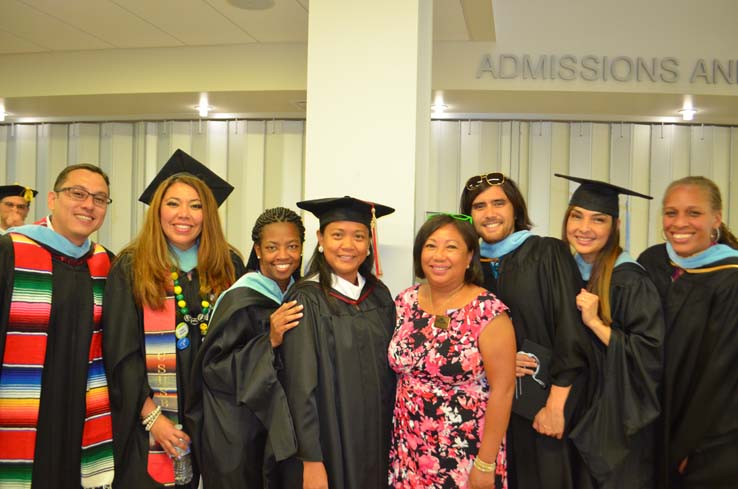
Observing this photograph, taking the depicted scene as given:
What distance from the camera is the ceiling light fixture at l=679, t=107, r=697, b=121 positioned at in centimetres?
549

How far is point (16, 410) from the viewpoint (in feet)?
7.91

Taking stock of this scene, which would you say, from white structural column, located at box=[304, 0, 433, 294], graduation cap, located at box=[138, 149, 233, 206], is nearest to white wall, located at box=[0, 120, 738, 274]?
white structural column, located at box=[304, 0, 433, 294]

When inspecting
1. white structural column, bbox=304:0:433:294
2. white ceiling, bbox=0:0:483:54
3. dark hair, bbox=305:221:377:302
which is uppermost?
white ceiling, bbox=0:0:483:54

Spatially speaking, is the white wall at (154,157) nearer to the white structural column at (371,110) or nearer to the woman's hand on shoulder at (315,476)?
the white structural column at (371,110)

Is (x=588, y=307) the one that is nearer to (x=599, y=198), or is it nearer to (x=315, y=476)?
(x=599, y=198)

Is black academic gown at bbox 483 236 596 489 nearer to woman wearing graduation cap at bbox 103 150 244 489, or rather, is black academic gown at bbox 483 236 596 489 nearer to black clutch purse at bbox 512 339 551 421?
black clutch purse at bbox 512 339 551 421

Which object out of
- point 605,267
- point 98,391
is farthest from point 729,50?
point 98,391

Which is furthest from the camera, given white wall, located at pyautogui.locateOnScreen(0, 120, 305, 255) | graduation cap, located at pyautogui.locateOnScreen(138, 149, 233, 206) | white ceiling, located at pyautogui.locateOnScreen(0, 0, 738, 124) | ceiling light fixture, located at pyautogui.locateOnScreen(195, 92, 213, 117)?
white wall, located at pyautogui.locateOnScreen(0, 120, 305, 255)

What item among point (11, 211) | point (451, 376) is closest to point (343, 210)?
point (451, 376)

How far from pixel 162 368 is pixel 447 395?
47.1 inches

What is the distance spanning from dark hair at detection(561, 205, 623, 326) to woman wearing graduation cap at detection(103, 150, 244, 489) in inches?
63.1

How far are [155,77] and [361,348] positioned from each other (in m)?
4.30

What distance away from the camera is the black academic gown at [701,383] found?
2.42m

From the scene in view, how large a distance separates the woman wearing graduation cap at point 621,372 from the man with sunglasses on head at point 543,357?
0.22 feet
